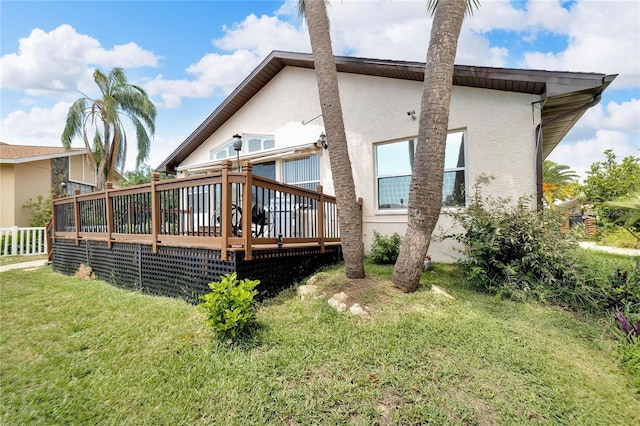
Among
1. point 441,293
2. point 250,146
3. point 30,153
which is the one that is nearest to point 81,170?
point 30,153

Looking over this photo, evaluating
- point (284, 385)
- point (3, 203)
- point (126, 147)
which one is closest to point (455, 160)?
point (284, 385)

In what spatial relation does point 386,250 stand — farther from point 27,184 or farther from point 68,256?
point 27,184

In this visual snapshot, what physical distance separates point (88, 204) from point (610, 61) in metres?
14.7

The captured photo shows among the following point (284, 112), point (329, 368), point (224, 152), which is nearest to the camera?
point (329, 368)

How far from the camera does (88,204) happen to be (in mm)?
6828

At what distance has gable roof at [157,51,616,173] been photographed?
516cm

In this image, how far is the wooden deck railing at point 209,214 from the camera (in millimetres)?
4098

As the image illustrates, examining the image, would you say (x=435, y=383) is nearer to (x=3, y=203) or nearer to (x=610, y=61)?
(x=610, y=61)

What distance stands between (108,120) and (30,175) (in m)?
4.33

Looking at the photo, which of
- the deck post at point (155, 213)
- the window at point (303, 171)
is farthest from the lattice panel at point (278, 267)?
the window at point (303, 171)

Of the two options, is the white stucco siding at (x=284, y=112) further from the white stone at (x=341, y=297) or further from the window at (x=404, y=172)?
the white stone at (x=341, y=297)

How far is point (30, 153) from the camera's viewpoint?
1420cm

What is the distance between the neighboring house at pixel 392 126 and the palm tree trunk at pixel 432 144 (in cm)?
152

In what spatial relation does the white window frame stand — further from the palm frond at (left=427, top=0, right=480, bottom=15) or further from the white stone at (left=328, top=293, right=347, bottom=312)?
the white stone at (left=328, top=293, right=347, bottom=312)
